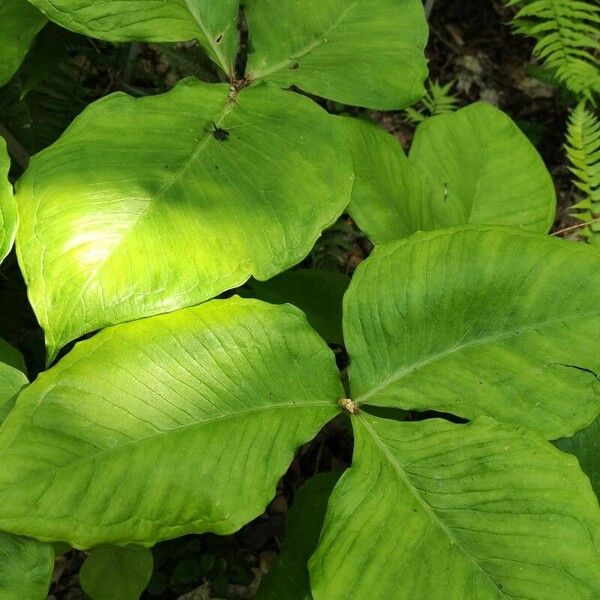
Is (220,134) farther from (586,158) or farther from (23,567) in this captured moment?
(586,158)

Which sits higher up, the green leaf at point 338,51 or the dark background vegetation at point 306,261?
the green leaf at point 338,51

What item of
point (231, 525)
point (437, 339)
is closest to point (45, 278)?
point (231, 525)

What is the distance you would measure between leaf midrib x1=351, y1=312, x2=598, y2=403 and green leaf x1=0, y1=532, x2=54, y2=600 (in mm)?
560

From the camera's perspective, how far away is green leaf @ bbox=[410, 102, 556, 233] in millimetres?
1582

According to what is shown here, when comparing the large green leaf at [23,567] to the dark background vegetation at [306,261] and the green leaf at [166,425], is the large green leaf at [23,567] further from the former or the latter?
the dark background vegetation at [306,261]

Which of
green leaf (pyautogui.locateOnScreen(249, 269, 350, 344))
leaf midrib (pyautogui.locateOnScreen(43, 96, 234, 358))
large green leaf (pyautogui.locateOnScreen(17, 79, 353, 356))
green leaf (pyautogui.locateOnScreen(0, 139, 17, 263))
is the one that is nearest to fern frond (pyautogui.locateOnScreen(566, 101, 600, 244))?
green leaf (pyautogui.locateOnScreen(249, 269, 350, 344))

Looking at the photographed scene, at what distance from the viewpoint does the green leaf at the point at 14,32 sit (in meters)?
1.27

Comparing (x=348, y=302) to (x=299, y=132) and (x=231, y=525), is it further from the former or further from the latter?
(x=231, y=525)

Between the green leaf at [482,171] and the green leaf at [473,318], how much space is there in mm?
402

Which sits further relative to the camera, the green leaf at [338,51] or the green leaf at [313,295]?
the green leaf at [313,295]

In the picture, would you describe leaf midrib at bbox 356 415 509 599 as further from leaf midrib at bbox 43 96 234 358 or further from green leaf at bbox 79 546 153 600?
green leaf at bbox 79 546 153 600

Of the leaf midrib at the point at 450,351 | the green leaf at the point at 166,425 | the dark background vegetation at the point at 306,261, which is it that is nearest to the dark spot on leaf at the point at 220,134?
the green leaf at the point at 166,425

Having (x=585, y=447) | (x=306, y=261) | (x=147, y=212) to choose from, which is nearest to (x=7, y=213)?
(x=147, y=212)

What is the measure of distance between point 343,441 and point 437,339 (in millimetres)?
1130
